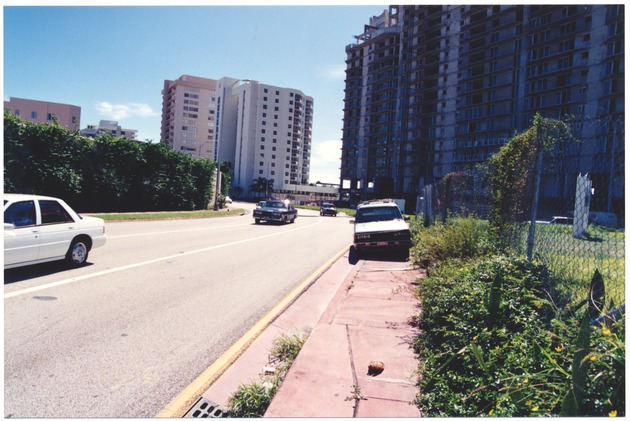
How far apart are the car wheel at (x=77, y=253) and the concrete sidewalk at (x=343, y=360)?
480 cm

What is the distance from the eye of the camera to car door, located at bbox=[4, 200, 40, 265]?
676 centimetres

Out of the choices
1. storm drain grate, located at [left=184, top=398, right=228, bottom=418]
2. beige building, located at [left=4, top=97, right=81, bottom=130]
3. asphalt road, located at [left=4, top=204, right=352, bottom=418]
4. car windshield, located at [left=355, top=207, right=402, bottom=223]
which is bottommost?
storm drain grate, located at [left=184, top=398, right=228, bottom=418]

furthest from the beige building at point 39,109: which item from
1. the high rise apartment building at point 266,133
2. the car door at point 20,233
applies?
the car door at point 20,233

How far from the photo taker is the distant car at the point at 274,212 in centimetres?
2538

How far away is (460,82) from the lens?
239ft

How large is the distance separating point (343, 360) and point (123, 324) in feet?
9.40

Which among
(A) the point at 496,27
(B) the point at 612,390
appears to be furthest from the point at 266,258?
(A) the point at 496,27

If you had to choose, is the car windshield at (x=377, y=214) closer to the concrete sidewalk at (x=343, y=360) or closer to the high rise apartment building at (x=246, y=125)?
the concrete sidewalk at (x=343, y=360)

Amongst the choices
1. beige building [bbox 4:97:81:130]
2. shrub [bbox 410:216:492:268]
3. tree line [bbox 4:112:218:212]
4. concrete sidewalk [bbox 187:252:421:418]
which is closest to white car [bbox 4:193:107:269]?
concrete sidewalk [bbox 187:252:421:418]

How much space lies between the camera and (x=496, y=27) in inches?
2645

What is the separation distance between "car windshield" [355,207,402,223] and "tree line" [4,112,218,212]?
1741cm

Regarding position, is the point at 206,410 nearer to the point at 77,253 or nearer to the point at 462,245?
the point at 462,245

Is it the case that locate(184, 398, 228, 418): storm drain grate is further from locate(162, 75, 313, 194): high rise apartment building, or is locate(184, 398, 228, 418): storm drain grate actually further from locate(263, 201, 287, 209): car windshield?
locate(162, 75, 313, 194): high rise apartment building

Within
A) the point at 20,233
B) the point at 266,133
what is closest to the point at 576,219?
the point at 20,233
